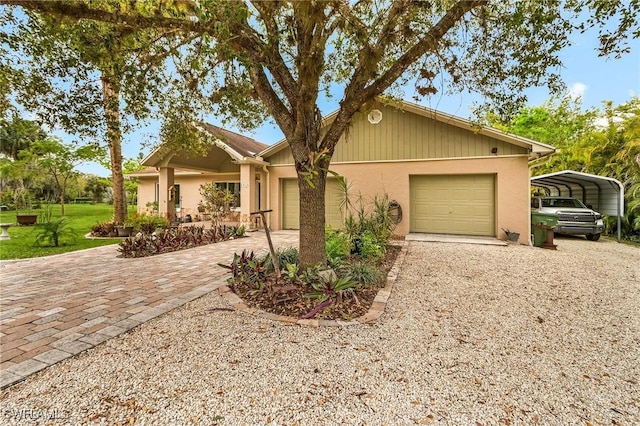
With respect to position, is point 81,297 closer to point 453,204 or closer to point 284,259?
point 284,259

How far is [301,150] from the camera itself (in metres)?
4.16

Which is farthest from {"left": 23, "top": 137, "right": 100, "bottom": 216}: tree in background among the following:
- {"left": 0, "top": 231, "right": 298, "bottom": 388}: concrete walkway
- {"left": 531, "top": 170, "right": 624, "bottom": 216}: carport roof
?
{"left": 531, "top": 170, "right": 624, "bottom": 216}: carport roof

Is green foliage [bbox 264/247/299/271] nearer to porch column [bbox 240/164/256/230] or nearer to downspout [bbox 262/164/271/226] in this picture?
porch column [bbox 240/164/256/230]

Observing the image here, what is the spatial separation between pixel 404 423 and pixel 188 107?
→ 6249 mm

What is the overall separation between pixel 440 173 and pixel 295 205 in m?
5.56

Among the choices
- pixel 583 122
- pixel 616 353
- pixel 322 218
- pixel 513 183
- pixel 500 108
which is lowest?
pixel 616 353

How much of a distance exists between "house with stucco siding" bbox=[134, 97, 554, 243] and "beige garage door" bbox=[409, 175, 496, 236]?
1.1 inches

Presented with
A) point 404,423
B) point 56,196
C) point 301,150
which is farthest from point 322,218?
point 56,196

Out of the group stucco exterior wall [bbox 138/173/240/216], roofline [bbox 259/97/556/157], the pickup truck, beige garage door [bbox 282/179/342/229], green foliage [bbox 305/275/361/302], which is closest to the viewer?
green foliage [bbox 305/275/361/302]


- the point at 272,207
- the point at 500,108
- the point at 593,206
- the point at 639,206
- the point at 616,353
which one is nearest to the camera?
the point at 616,353

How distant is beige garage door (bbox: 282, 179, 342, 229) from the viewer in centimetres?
1138

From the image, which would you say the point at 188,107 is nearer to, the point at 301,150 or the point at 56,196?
the point at 301,150

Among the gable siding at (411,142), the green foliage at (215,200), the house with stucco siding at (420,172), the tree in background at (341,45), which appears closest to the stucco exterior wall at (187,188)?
the house with stucco siding at (420,172)

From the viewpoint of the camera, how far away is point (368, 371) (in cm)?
240
